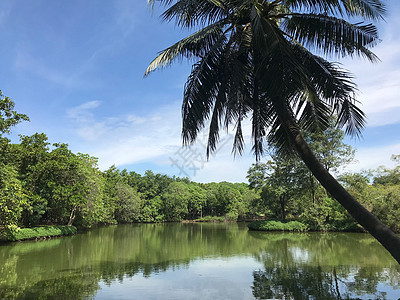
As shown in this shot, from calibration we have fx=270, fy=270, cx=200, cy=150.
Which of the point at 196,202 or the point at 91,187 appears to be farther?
the point at 196,202

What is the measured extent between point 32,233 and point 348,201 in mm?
19223

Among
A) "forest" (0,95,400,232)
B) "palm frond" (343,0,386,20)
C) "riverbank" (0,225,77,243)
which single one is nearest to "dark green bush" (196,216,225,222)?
"forest" (0,95,400,232)

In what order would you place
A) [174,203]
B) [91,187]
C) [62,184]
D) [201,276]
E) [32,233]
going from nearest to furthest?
[201,276], [32,233], [62,184], [91,187], [174,203]

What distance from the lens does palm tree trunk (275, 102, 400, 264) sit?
3.16 meters

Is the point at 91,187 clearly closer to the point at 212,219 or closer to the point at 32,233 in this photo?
the point at 32,233

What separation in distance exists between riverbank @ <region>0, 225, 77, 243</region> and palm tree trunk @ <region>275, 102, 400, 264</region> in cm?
1618

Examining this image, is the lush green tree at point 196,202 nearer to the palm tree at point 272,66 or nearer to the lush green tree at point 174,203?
the lush green tree at point 174,203

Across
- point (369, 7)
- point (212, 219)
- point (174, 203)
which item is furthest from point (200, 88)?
point (212, 219)

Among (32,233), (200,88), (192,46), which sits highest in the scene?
(192,46)

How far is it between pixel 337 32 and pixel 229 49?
1817 mm

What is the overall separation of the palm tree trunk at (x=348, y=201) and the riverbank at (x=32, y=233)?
637 inches

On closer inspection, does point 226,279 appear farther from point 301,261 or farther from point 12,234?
point 12,234

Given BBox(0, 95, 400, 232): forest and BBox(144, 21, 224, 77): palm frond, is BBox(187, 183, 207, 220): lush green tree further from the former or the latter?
BBox(144, 21, 224, 77): palm frond

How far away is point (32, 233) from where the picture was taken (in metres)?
17.2
